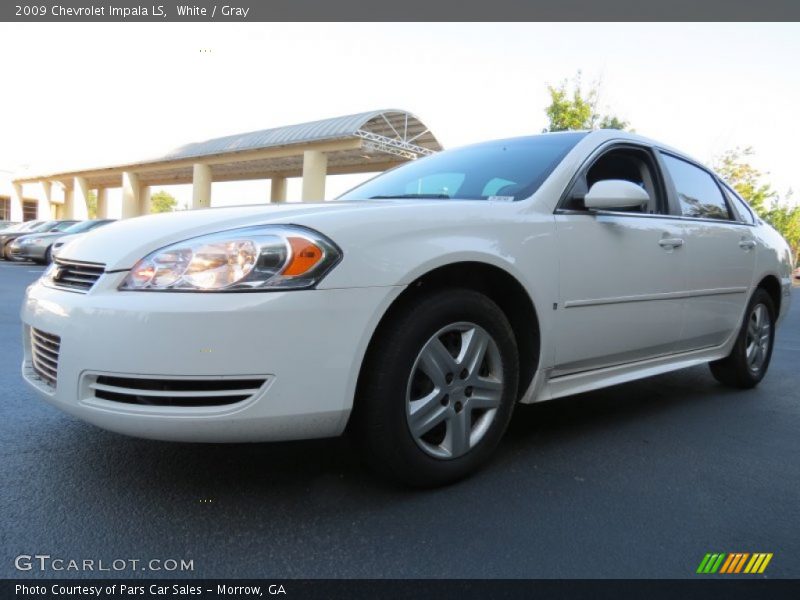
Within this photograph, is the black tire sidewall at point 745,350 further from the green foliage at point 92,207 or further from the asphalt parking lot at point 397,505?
the green foliage at point 92,207

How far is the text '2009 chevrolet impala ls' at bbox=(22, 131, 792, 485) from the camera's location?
6.13 feet

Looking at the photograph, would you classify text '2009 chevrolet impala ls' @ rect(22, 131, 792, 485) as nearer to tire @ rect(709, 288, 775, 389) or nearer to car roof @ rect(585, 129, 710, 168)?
car roof @ rect(585, 129, 710, 168)

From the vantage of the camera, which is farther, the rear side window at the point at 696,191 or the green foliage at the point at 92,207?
the green foliage at the point at 92,207

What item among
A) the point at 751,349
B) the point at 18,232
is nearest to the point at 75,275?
the point at 751,349

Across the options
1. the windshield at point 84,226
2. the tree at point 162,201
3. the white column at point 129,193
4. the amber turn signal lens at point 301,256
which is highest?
the amber turn signal lens at point 301,256

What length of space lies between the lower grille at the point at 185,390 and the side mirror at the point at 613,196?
1.64 m

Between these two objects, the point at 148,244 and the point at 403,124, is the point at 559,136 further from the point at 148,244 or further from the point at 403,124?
the point at 403,124

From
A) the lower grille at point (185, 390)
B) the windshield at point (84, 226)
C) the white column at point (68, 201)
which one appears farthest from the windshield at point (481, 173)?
the white column at point (68, 201)

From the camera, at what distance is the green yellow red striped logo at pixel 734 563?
1.82 metres

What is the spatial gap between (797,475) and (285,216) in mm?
2364

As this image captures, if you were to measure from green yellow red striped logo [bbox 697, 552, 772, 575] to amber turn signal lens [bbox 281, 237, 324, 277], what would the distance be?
1471 millimetres

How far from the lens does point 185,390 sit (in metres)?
1.88
